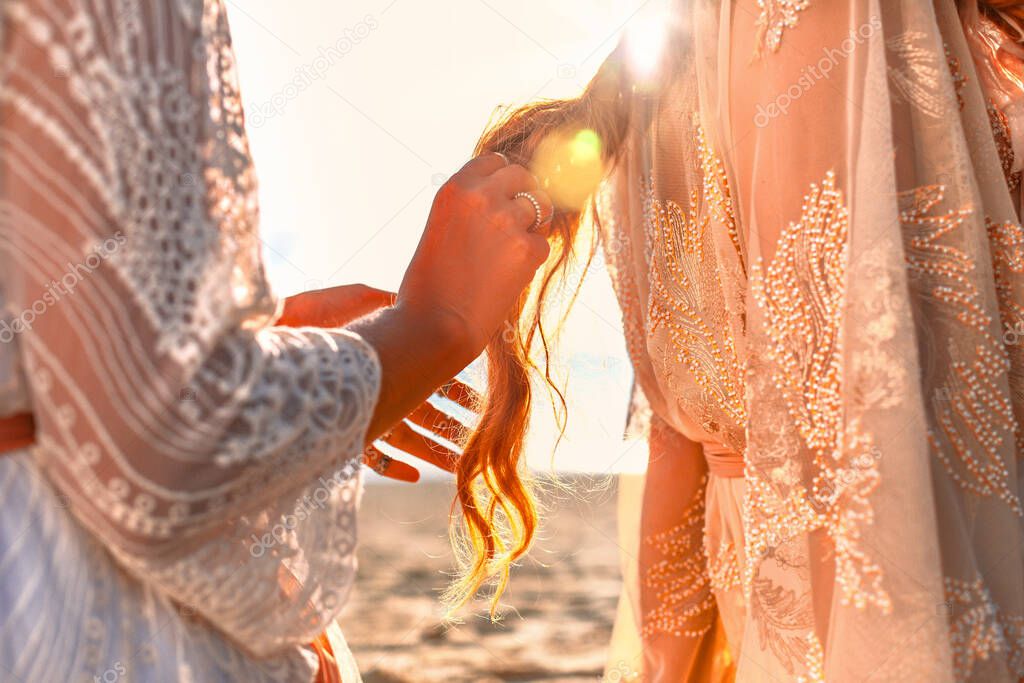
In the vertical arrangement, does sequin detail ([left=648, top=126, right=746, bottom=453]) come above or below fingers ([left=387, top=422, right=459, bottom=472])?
above

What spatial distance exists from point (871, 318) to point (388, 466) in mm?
696

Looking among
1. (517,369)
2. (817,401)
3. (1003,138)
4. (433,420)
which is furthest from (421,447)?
(1003,138)

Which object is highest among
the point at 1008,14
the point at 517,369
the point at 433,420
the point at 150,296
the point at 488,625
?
the point at 1008,14

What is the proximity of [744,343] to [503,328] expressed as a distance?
1.49 ft

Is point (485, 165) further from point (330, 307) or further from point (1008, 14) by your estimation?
point (1008, 14)

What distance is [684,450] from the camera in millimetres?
1629

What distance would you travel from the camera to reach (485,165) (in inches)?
48.4

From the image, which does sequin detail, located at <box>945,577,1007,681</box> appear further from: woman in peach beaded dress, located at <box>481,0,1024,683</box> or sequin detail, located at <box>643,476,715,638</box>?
sequin detail, located at <box>643,476,715,638</box>

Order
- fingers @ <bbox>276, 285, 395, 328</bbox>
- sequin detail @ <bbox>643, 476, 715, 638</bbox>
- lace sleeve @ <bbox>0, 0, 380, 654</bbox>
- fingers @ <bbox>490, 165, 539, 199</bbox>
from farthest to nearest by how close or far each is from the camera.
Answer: sequin detail @ <bbox>643, 476, 715, 638</bbox> < fingers @ <bbox>276, 285, 395, 328</bbox> < fingers @ <bbox>490, 165, 539, 199</bbox> < lace sleeve @ <bbox>0, 0, 380, 654</bbox>

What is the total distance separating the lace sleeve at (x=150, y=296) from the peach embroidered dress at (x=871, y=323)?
56 cm

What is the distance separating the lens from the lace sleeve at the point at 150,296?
2.31ft

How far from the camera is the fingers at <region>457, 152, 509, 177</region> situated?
47.6 inches

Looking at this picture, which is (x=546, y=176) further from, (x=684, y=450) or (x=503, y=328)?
(x=684, y=450)

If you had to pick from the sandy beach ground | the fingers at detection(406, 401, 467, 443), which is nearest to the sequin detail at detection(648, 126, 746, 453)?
the fingers at detection(406, 401, 467, 443)
